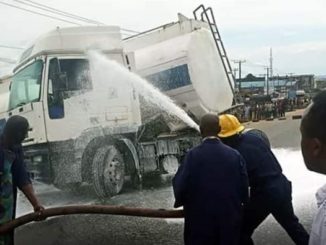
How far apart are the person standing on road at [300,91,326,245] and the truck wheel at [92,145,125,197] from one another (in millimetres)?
8038

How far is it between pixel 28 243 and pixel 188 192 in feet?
11.8

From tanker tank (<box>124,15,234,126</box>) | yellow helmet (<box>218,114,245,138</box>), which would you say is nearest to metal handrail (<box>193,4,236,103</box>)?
tanker tank (<box>124,15,234,126</box>)

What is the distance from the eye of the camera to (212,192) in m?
3.65

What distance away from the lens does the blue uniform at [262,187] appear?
164 inches

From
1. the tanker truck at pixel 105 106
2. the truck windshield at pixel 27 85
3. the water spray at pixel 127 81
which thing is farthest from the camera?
A: the water spray at pixel 127 81

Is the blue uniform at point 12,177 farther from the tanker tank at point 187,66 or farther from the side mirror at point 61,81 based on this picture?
the tanker tank at point 187,66

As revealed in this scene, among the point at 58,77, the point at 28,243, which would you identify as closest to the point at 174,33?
the point at 58,77

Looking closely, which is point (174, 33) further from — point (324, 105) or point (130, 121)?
point (324, 105)

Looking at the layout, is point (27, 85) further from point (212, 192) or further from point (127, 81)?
point (212, 192)

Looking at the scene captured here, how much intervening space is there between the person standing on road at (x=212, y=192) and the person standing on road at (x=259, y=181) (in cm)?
44

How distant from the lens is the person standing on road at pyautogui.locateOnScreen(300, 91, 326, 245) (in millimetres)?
1485

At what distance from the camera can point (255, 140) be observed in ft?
13.9

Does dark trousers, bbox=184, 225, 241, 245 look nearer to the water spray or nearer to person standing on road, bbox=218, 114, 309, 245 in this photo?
person standing on road, bbox=218, 114, 309, 245

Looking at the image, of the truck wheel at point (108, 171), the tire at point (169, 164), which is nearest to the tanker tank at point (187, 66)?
the tire at point (169, 164)
